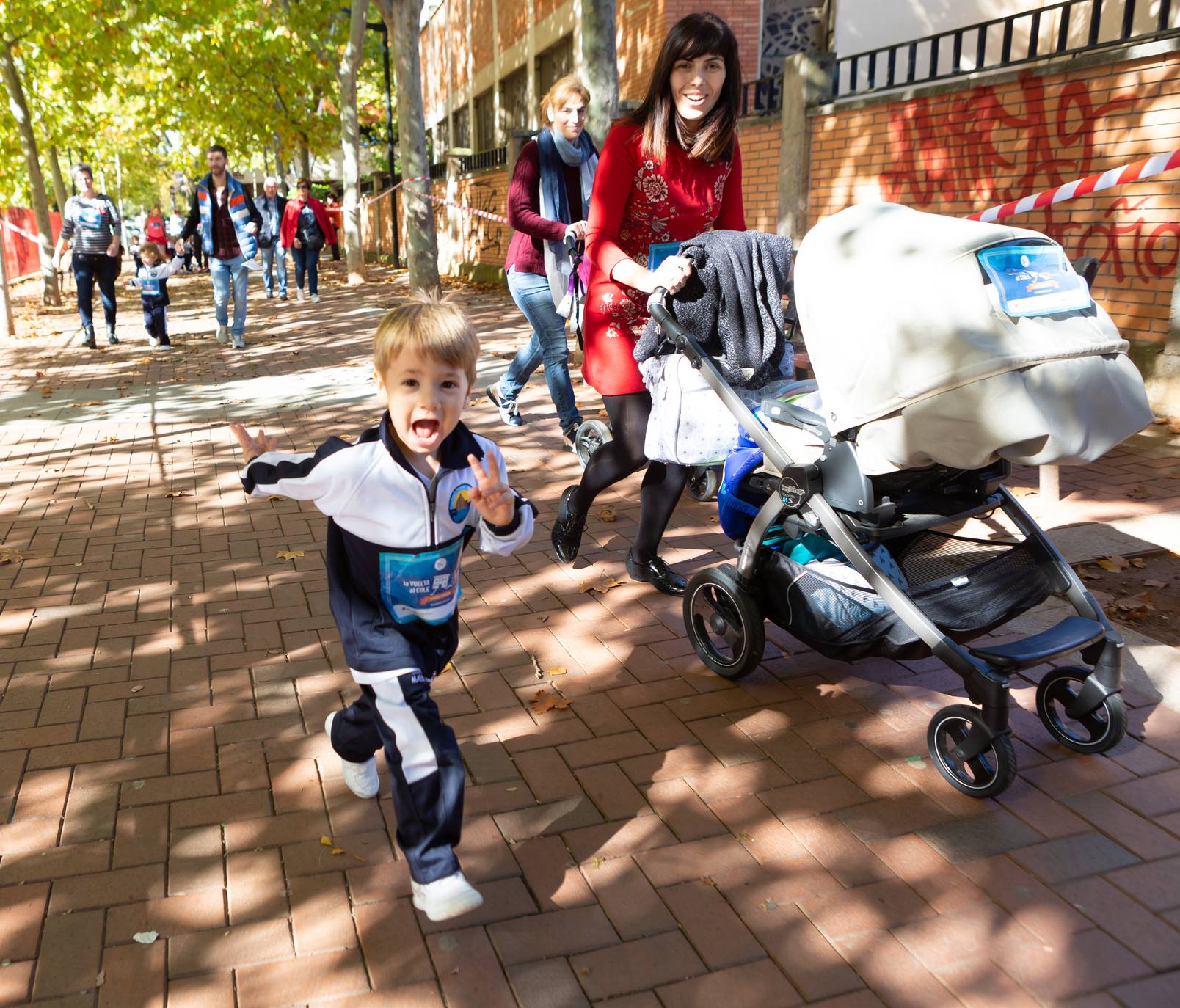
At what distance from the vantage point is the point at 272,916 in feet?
9.00

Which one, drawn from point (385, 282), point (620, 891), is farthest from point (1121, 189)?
point (385, 282)

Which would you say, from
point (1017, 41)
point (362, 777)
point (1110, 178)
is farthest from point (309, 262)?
point (362, 777)

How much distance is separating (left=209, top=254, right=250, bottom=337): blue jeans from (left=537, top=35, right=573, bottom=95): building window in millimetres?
11299

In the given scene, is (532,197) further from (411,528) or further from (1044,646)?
(1044,646)

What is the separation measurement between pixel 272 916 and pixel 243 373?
9139mm

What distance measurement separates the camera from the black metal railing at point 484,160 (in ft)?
69.6

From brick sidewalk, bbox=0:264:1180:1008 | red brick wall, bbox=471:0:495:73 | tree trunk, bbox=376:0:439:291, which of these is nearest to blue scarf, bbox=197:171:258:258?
tree trunk, bbox=376:0:439:291

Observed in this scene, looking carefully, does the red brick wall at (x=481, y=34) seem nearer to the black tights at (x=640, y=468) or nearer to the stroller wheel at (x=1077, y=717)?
the black tights at (x=640, y=468)

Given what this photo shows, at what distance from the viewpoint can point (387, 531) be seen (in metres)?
2.68

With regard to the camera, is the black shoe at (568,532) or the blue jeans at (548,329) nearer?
the black shoe at (568,532)

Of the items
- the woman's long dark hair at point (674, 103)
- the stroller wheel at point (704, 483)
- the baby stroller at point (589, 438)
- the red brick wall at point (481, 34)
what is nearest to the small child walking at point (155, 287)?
the baby stroller at point (589, 438)

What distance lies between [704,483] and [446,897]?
12.5 feet

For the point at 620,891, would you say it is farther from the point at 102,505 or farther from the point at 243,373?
the point at 243,373

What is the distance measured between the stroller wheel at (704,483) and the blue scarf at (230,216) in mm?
8097
